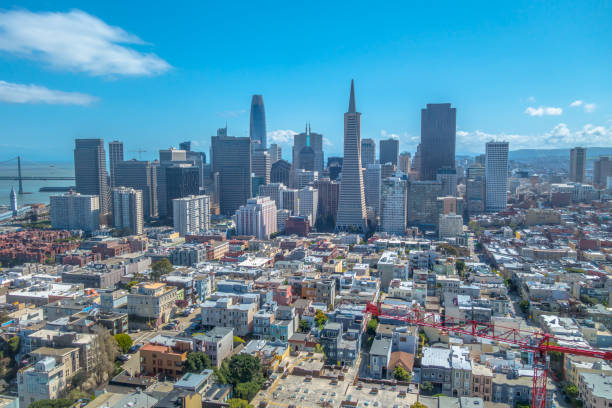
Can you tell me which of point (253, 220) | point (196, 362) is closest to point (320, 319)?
point (196, 362)

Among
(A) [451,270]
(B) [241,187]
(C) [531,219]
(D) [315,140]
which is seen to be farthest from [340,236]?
(D) [315,140]

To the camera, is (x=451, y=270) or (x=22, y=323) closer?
(x=22, y=323)

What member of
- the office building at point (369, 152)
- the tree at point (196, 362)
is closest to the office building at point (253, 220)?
the tree at point (196, 362)

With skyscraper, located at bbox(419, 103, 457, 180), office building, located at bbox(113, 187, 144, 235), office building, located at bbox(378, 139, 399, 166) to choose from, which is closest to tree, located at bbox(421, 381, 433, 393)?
office building, located at bbox(113, 187, 144, 235)

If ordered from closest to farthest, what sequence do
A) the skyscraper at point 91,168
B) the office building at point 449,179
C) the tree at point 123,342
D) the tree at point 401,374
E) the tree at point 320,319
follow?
the tree at point 401,374 → the tree at point 123,342 → the tree at point 320,319 → the skyscraper at point 91,168 → the office building at point 449,179

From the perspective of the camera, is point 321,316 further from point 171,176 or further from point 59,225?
point 171,176

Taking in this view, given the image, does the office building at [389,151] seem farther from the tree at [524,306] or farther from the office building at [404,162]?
Result: the tree at [524,306]
